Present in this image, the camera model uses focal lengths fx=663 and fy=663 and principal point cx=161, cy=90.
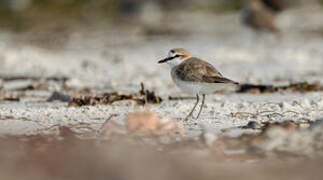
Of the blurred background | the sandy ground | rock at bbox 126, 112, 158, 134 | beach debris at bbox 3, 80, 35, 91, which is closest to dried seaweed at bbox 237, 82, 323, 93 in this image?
the sandy ground

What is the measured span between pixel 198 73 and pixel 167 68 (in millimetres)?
4473

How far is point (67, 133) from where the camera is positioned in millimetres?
5562

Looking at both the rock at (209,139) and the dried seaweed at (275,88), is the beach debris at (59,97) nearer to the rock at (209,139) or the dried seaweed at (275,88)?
the dried seaweed at (275,88)

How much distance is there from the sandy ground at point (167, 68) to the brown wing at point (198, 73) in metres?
0.36

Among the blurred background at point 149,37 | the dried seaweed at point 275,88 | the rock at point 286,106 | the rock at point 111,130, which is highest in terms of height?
the blurred background at point 149,37

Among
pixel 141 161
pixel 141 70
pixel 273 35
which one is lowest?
pixel 141 161

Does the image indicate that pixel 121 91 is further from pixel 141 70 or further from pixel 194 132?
pixel 194 132

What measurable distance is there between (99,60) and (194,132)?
6.90 meters

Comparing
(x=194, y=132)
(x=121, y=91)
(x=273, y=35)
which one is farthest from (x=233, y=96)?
(x=273, y=35)

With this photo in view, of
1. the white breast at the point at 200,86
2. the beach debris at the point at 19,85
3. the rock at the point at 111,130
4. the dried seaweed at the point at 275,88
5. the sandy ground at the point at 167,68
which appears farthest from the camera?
the beach debris at the point at 19,85

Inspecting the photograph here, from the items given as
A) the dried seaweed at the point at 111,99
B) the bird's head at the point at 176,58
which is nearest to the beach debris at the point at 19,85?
the dried seaweed at the point at 111,99

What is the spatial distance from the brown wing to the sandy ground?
0.36 meters

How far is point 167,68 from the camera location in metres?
11.0

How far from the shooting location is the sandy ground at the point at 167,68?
6.41m
